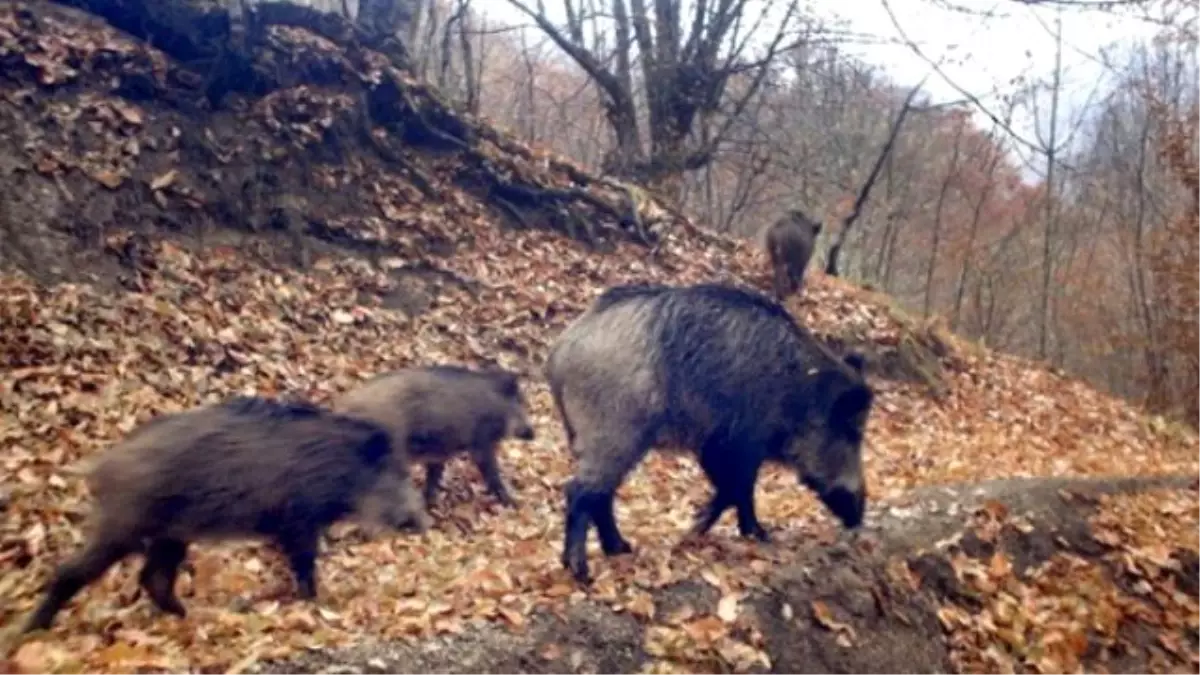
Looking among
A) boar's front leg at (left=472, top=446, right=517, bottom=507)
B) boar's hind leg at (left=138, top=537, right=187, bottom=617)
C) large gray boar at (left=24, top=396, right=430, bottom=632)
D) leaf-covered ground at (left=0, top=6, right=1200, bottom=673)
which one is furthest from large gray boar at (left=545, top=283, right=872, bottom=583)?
boar's hind leg at (left=138, top=537, right=187, bottom=617)

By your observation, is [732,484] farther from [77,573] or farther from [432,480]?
[77,573]

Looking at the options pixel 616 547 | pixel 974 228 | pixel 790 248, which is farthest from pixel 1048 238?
pixel 616 547

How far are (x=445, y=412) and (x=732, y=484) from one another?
1.95 metres

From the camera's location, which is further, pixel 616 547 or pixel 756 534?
pixel 756 534

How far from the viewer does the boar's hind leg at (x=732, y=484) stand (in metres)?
6.88

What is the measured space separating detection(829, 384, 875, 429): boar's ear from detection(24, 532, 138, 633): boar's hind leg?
408 centimetres

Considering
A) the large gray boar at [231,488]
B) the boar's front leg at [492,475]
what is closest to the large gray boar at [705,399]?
the large gray boar at [231,488]

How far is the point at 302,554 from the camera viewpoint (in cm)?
571

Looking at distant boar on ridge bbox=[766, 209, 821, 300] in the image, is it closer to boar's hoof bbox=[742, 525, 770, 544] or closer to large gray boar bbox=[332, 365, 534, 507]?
large gray boar bbox=[332, 365, 534, 507]

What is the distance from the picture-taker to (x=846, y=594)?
6.72m

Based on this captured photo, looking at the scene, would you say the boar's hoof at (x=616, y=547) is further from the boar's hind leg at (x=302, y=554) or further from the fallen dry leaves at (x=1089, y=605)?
the fallen dry leaves at (x=1089, y=605)

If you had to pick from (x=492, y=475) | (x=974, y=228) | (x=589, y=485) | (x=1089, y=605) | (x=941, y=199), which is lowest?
(x=1089, y=605)

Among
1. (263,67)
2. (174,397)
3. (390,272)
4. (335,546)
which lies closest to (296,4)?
(263,67)

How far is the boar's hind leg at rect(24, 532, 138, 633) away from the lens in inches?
204
